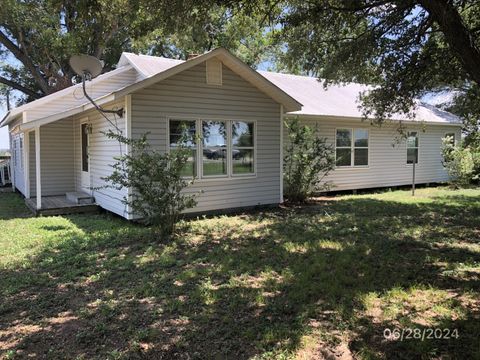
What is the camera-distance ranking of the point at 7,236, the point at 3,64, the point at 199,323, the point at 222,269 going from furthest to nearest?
the point at 3,64
the point at 7,236
the point at 222,269
the point at 199,323

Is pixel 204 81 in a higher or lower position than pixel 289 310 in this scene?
higher

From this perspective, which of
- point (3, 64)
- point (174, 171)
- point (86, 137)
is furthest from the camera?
point (3, 64)

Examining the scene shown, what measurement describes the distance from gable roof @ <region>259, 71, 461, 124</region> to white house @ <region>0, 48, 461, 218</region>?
0.22 feet

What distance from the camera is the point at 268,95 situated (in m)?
10.5

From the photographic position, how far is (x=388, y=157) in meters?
15.3

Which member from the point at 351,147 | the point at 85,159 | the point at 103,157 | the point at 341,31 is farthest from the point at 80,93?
the point at 351,147

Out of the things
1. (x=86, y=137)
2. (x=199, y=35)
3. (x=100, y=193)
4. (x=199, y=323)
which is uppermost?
(x=199, y=35)

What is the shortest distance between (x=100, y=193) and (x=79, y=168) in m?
3.02

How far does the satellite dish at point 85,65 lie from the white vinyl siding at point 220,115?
41.4 inches

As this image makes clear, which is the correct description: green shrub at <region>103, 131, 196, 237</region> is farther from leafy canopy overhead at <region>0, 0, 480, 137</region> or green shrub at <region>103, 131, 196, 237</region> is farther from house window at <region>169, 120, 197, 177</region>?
leafy canopy overhead at <region>0, 0, 480, 137</region>

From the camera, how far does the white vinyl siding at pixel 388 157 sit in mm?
13750

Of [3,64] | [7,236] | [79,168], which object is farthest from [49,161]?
[3,64]

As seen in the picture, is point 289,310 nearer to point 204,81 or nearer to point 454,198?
point 204,81

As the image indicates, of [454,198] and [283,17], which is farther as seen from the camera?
[454,198]
